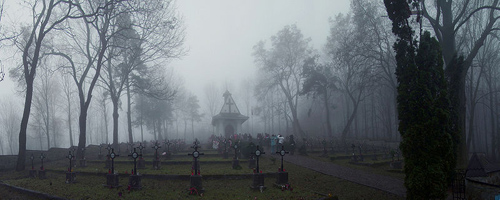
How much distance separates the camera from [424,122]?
30.3 ft

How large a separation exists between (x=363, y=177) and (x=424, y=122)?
4996 mm

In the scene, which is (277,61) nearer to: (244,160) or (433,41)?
(244,160)

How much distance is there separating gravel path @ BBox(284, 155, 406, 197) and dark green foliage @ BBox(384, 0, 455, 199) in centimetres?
161

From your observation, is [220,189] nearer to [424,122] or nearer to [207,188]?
[207,188]

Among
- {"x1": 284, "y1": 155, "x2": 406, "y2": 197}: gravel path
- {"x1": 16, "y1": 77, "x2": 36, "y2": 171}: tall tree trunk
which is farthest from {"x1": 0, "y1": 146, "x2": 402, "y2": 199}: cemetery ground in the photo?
{"x1": 16, "y1": 77, "x2": 36, "y2": 171}: tall tree trunk

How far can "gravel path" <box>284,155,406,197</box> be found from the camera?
11.4 metres

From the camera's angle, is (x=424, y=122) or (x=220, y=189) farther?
(x=220, y=189)

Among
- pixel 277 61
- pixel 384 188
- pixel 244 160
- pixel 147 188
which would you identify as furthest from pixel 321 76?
pixel 147 188

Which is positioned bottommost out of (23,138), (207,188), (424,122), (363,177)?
(363,177)

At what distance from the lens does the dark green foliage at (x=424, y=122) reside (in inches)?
350

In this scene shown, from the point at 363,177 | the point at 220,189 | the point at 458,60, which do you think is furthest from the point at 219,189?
the point at 458,60

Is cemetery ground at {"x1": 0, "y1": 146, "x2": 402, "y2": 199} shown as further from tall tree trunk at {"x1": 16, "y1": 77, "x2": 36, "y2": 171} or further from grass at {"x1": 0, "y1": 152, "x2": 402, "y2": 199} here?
tall tree trunk at {"x1": 16, "y1": 77, "x2": 36, "y2": 171}

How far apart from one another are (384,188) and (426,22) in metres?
13.0

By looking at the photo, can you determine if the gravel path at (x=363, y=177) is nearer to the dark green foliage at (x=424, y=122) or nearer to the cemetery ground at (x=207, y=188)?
the cemetery ground at (x=207, y=188)
